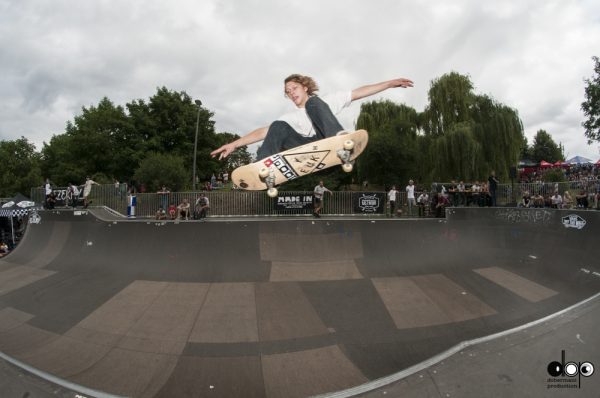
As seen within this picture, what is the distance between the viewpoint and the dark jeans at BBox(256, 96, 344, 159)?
369 inches

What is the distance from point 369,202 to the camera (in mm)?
15258

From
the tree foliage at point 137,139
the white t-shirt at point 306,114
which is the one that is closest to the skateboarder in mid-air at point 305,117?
the white t-shirt at point 306,114

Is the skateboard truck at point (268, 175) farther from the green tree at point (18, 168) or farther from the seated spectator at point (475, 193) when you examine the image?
the green tree at point (18, 168)

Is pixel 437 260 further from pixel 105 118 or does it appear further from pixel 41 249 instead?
pixel 105 118

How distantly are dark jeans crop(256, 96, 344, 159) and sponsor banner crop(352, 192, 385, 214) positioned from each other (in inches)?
253

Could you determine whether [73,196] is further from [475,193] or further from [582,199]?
[582,199]

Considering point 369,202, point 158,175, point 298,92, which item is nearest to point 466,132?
Result: point 369,202

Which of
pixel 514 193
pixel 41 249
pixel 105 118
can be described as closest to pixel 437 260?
pixel 514 193

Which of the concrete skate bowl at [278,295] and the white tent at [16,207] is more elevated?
the white tent at [16,207]

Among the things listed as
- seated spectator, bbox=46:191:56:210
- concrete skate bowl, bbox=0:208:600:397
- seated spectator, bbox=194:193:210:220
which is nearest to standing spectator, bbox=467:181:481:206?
concrete skate bowl, bbox=0:208:600:397

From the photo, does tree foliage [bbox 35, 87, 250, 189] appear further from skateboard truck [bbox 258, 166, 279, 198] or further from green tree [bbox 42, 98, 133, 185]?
skateboard truck [bbox 258, 166, 279, 198]

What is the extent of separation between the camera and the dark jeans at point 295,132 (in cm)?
937

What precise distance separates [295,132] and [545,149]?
8795 cm

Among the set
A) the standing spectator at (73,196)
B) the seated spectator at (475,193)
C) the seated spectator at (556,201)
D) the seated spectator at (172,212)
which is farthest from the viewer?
the standing spectator at (73,196)
